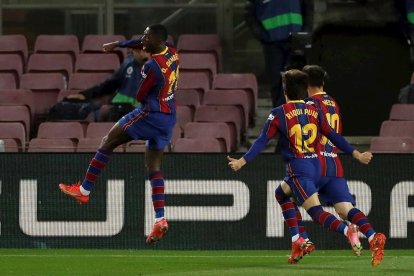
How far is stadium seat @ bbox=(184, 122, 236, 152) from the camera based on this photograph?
2031cm

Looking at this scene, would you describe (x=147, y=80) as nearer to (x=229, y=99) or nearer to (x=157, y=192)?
(x=157, y=192)

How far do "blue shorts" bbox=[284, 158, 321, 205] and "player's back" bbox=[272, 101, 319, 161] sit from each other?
0.18 ft

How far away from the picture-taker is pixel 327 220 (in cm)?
1481

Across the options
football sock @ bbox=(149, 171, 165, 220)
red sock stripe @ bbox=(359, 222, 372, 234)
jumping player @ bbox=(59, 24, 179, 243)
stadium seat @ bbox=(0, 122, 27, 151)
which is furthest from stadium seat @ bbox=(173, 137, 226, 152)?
red sock stripe @ bbox=(359, 222, 372, 234)

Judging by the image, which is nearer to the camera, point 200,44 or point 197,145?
point 197,145

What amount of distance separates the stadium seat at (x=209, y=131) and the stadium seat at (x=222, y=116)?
16.8 inches

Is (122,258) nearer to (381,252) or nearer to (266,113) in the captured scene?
(381,252)

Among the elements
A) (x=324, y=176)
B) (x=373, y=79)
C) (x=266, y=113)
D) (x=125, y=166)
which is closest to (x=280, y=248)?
(x=125, y=166)

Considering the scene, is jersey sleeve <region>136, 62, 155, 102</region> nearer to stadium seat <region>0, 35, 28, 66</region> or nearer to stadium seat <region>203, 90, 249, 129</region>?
stadium seat <region>203, 90, 249, 129</region>

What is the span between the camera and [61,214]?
1816 centimetres

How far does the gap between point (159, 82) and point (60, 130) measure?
5.34 m

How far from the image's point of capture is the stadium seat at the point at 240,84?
21844 millimetres

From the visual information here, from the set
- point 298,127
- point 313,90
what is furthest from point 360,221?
point 313,90

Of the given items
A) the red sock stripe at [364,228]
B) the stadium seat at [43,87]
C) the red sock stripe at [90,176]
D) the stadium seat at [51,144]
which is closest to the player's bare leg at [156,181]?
the red sock stripe at [90,176]
